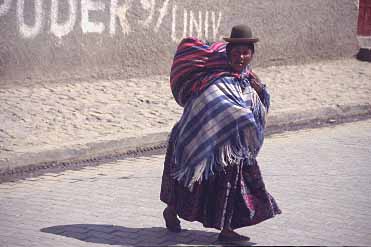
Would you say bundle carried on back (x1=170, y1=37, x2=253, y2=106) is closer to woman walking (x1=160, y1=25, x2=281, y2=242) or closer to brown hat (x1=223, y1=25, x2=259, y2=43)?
woman walking (x1=160, y1=25, x2=281, y2=242)

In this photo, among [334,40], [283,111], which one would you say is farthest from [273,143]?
[334,40]

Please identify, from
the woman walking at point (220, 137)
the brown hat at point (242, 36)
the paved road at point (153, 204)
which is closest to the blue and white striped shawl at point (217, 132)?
the woman walking at point (220, 137)

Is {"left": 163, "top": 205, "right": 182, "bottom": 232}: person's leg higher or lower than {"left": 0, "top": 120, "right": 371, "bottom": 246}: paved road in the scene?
higher

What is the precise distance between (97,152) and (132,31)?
10.7 ft

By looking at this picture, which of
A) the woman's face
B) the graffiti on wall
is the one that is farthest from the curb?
the woman's face

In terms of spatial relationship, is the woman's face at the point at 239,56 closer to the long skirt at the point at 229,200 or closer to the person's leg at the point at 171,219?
the long skirt at the point at 229,200

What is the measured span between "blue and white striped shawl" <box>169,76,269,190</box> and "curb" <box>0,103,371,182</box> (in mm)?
2749

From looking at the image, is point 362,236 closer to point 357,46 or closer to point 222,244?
point 222,244

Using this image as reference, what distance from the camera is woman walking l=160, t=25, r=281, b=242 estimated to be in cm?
526

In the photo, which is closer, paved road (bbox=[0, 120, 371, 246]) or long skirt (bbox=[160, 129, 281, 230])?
long skirt (bbox=[160, 129, 281, 230])

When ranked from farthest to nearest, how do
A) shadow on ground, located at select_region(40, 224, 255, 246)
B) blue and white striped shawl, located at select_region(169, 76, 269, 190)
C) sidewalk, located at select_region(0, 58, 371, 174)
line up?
sidewalk, located at select_region(0, 58, 371, 174) < shadow on ground, located at select_region(40, 224, 255, 246) < blue and white striped shawl, located at select_region(169, 76, 269, 190)

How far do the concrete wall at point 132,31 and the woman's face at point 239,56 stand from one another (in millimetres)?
5047

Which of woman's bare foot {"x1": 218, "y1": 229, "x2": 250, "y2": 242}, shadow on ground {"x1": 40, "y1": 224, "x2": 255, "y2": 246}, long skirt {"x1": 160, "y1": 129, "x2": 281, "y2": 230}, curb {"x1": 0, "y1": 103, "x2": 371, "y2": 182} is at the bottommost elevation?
curb {"x1": 0, "y1": 103, "x2": 371, "y2": 182}

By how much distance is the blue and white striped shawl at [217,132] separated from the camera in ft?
17.2
